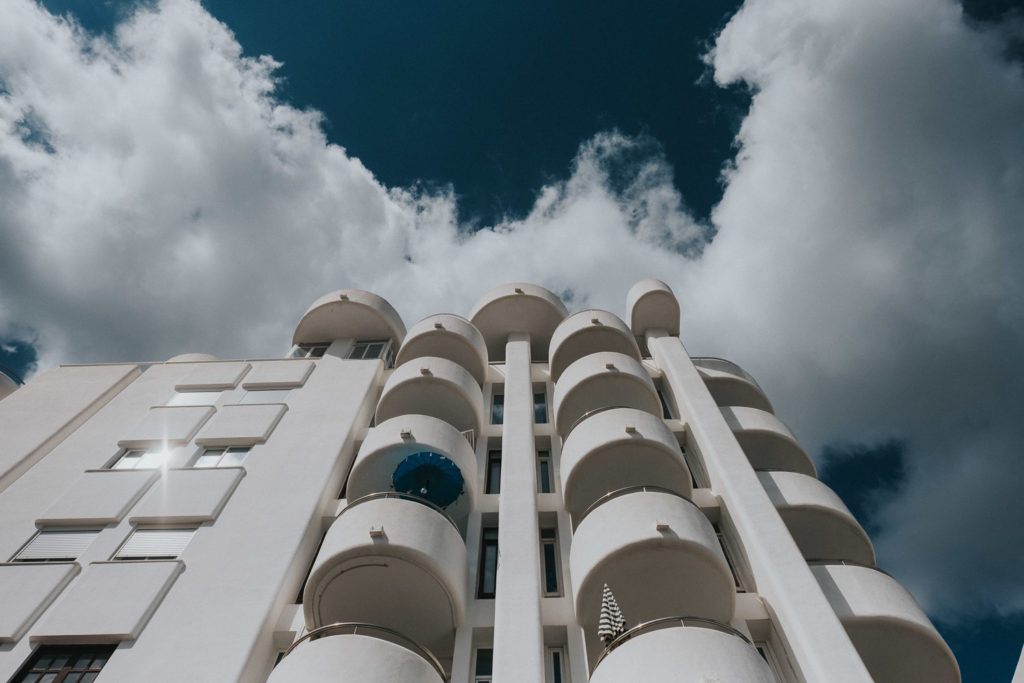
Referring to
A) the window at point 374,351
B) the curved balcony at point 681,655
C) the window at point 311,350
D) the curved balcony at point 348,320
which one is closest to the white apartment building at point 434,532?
the curved balcony at point 681,655

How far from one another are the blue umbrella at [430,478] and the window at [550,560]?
2.32 m

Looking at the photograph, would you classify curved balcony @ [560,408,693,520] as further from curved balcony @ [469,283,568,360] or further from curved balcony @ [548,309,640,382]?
curved balcony @ [469,283,568,360]

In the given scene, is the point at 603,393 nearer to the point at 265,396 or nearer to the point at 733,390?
the point at 733,390

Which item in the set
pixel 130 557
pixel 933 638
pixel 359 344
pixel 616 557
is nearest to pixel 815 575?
pixel 933 638

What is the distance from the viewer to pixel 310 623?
40.8 ft

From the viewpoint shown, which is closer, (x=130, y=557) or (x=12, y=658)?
(x=12, y=658)

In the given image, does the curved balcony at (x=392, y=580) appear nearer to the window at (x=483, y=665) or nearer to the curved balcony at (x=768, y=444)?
the window at (x=483, y=665)

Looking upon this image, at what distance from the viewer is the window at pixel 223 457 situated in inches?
672

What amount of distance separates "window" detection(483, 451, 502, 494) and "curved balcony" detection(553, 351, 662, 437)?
6.56 ft

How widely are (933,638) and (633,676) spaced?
6586mm

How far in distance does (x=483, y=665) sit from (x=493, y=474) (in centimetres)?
614

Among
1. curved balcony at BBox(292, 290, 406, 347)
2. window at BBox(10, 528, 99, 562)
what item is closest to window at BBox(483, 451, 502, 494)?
curved balcony at BBox(292, 290, 406, 347)

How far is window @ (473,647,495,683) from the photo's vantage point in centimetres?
1184

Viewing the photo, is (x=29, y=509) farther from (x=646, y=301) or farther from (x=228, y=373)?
(x=646, y=301)
